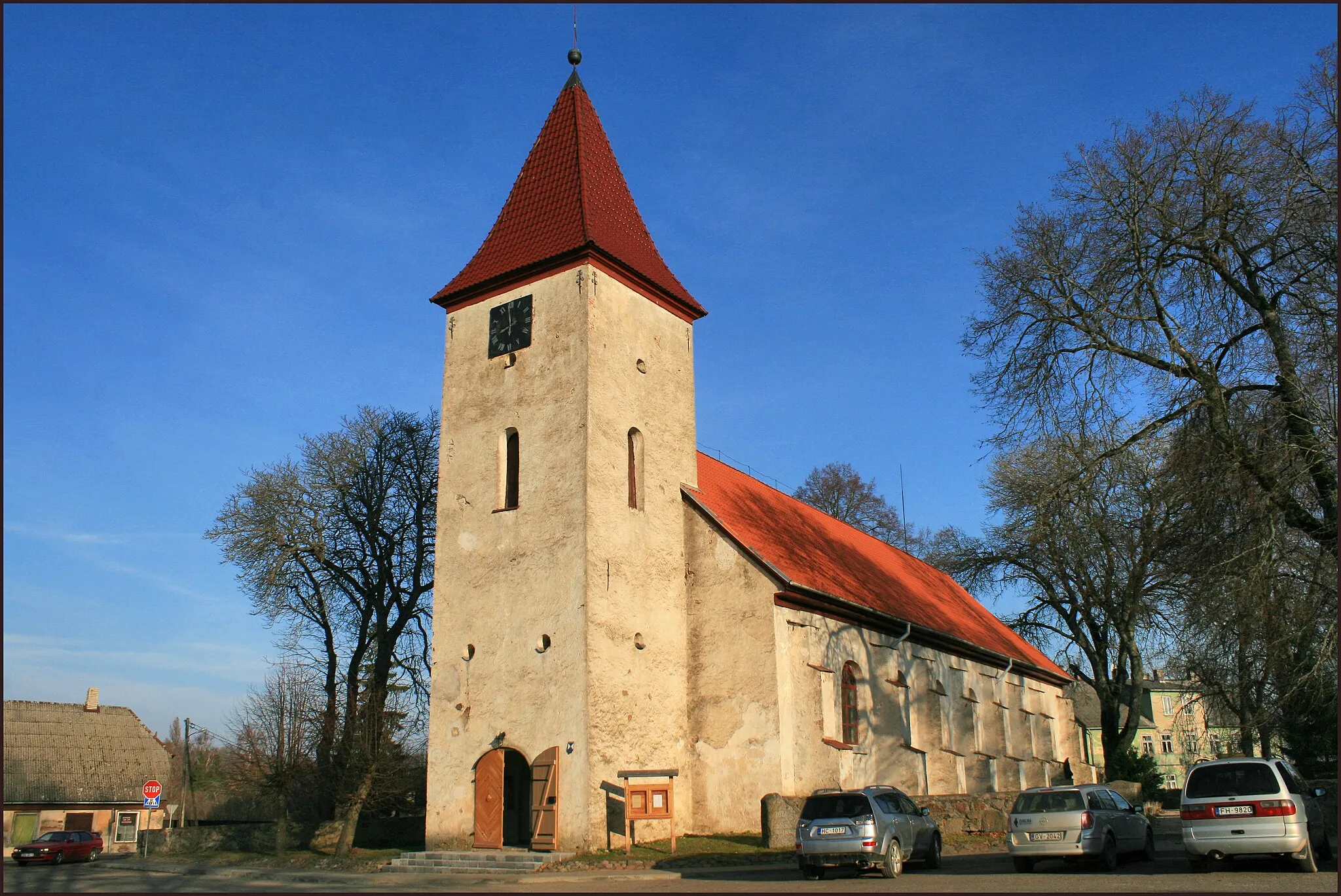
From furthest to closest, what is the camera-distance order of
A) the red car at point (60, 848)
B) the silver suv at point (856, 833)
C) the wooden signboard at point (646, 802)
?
1. the red car at point (60, 848)
2. the wooden signboard at point (646, 802)
3. the silver suv at point (856, 833)

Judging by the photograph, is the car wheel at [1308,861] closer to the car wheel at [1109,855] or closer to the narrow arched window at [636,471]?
the car wheel at [1109,855]

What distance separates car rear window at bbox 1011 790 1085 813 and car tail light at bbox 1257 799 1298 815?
266cm

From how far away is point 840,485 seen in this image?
51.5 metres

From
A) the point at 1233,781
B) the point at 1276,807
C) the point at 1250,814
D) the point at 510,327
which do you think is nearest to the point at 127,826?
the point at 510,327

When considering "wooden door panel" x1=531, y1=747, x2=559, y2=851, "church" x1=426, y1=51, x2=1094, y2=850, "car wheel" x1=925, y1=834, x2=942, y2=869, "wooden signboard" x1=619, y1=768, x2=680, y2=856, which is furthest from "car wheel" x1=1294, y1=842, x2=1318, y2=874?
"wooden door panel" x1=531, y1=747, x2=559, y2=851

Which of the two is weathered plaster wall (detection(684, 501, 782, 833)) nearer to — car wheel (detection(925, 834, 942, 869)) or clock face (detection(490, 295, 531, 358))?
car wheel (detection(925, 834, 942, 869))

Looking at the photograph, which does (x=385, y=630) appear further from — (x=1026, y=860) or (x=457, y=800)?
(x=1026, y=860)

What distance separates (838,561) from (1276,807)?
50.1ft

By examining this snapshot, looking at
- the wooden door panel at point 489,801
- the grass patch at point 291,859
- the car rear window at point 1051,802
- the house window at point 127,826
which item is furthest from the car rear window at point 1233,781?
the house window at point 127,826

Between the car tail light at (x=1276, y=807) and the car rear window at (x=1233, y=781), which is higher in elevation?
the car rear window at (x=1233, y=781)

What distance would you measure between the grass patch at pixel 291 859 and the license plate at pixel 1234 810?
14990mm

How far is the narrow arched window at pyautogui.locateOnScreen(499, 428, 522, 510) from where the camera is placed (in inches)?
899

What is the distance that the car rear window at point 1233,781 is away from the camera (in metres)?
14.0

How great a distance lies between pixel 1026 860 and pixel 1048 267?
9.74m
